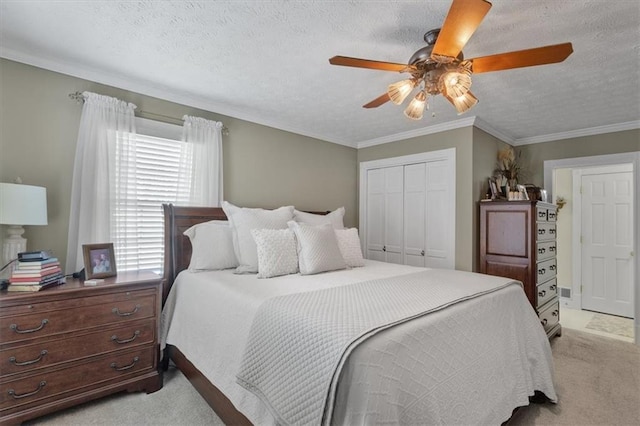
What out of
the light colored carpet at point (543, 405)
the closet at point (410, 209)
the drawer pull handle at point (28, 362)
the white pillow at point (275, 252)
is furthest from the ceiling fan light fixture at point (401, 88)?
the drawer pull handle at point (28, 362)

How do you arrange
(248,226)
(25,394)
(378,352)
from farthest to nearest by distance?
(248,226) → (25,394) → (378,352)

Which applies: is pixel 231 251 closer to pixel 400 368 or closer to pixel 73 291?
pixel 73 291

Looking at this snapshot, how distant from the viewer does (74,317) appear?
1.95 metres

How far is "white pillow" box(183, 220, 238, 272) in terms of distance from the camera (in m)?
2.54

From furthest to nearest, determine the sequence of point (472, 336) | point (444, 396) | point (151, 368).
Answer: point (151, 368)
point (472, 336)
point (444, 396)

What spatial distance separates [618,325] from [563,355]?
1677 mm

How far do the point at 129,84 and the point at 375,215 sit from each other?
320 centimetres

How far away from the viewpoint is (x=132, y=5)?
165 centimetres

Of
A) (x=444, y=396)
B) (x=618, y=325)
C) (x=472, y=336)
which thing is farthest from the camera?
(x=618, y=325)

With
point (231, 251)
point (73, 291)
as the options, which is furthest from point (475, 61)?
point (73, 291)

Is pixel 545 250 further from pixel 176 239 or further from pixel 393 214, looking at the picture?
pixel 176 239

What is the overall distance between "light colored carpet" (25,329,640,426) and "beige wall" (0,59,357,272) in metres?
1.15

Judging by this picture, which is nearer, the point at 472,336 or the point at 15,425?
the point at 472,336

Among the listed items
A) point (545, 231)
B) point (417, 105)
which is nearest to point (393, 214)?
Answer: point (545, 231)
